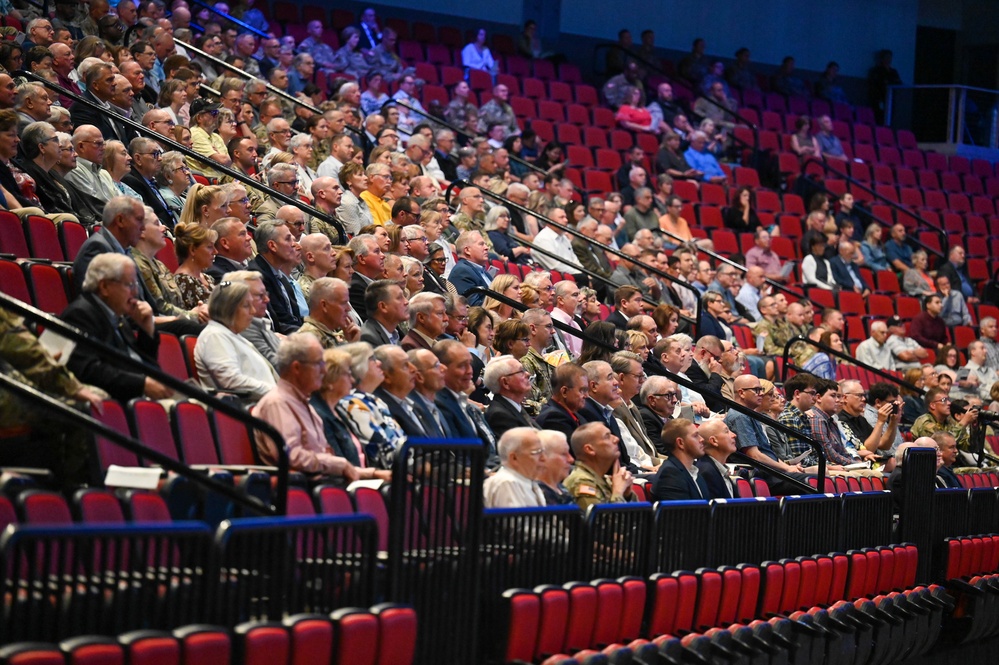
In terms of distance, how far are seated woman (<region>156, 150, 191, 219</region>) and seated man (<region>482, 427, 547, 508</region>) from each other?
226 centimetres

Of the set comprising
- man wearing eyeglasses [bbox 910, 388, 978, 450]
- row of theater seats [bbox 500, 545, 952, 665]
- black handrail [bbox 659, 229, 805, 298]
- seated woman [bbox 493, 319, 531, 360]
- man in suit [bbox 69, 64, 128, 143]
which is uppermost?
man in suit [bbox 69, 64, 128, 143]

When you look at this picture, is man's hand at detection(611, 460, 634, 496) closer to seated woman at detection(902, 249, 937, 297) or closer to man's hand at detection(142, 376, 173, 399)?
man's hand at detection(142, 376, 173, 399)

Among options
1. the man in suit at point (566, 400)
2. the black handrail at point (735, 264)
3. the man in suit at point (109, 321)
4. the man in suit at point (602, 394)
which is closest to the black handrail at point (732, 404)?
the man in suit at point (602, 394)

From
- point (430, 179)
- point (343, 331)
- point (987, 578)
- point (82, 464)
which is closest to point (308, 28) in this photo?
point (430, 179)

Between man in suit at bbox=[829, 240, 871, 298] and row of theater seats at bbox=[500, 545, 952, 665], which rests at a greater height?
man in suit at bbox=[829, 240, 871, 298]

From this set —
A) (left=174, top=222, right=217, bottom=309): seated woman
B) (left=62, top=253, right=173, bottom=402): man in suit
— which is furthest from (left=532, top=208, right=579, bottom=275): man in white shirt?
(left=62, top=253, right=173, bottom=402): man in suit

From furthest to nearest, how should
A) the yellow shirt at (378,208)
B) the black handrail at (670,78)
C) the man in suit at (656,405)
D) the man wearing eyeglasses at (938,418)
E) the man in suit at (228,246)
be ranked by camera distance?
the black handrail at (670,78) → the man wearing eyeglasses at (938,418) → the yellow shirt at (378,208) → the man in suit at (656,405) → the man in suit at (228,246)

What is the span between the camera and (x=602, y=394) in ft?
16.9

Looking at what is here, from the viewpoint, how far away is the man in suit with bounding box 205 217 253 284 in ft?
15.9

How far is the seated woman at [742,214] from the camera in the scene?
34.7ft

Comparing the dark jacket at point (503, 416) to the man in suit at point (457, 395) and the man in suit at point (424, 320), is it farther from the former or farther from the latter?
the man in suit at point (424, 320)

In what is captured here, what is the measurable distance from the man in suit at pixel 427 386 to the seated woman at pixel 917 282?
719 centimetres

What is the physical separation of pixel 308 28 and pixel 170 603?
26.0 ft

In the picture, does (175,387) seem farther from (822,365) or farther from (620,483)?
(822,365)
